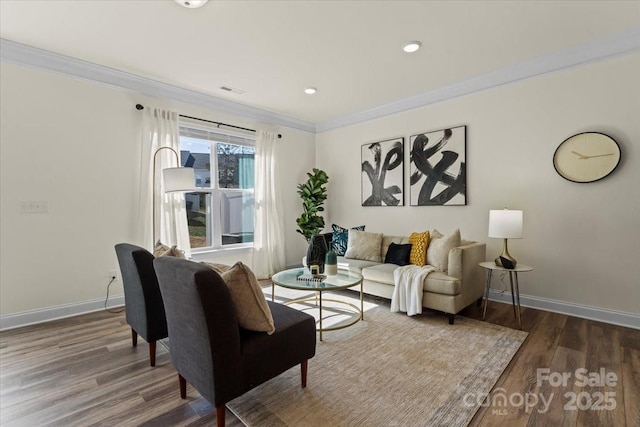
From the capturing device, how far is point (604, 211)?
296cm

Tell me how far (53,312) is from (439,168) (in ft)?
15.8

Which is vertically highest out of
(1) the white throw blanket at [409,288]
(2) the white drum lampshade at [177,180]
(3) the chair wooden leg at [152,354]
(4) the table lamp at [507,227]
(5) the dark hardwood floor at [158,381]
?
(2) the white drum lampshade at [177,180]

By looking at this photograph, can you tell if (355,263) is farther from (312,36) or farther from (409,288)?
(312,36)

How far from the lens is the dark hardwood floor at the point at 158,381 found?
5.53 ft

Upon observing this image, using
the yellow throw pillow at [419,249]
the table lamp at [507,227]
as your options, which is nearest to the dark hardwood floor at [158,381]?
the table lamp at [507,227]

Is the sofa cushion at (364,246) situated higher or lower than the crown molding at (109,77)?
lower

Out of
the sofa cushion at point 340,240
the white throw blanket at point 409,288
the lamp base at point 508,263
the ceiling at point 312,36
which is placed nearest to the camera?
the ceiling at point 312,36

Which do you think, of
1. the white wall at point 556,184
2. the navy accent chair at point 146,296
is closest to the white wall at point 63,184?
the navy accent chair at point 146,296

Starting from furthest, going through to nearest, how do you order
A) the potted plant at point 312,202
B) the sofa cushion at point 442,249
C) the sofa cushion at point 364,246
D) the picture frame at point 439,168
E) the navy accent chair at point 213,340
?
the potted plant at point 312,202, the sofa cushion at point 364,246, the picture frame at point 439,168, the sofa cushion at point 442,249, the navy accent chair at point 213,340

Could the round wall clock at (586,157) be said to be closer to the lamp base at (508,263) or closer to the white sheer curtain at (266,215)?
the lamp base at (508,263)

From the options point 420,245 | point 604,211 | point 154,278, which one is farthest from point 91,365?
point 604,211

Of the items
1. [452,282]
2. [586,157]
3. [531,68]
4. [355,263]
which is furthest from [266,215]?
[586,157]

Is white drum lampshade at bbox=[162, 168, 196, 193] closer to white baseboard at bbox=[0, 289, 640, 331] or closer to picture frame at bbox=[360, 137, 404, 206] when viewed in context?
Result: white baseboard at bbox=[0, 289, 640, 331]

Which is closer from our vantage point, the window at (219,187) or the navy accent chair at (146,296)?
the navy accent chair at (146,296)
